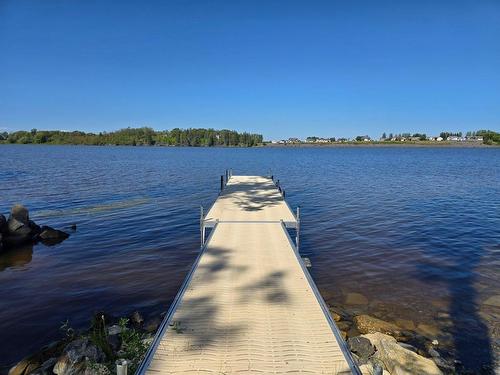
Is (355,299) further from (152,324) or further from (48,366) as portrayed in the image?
(48,366)

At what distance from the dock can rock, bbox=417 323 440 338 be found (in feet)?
12.8

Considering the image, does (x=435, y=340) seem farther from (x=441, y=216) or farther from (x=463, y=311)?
(x=441, y=216)

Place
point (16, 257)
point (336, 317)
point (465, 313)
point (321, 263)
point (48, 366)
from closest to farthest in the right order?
point (48, 366)
point (336, 317)
point (465, 313)
point (321, 263)
point (16, 257)

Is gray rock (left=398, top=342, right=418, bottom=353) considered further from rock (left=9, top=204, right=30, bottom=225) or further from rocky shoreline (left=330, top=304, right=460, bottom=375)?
rock (left=9, top=204, right=30, bottom=225)

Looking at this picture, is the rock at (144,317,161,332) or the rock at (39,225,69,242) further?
the rock at (39,225,69,242)

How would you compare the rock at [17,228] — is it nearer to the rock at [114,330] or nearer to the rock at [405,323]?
the rock at [114,330]

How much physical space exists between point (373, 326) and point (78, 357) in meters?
8.11

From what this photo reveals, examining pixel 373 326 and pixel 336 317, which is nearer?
pixel 373 326

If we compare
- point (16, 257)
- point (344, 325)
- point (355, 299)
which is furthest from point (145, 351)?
point (16, 257)

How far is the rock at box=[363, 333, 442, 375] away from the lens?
8242mm

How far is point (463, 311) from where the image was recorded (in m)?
12.0

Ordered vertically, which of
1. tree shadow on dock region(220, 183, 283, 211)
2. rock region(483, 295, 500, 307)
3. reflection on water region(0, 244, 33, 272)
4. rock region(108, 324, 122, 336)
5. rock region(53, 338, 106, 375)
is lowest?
reflection on water region(0, 244, 33, 272)

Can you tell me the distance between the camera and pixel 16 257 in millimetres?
17891

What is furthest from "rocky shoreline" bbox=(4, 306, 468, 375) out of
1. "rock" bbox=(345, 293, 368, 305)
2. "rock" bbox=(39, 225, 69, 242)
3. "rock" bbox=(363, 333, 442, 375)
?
"rock" bbox=(39, 225, 69, 242)
